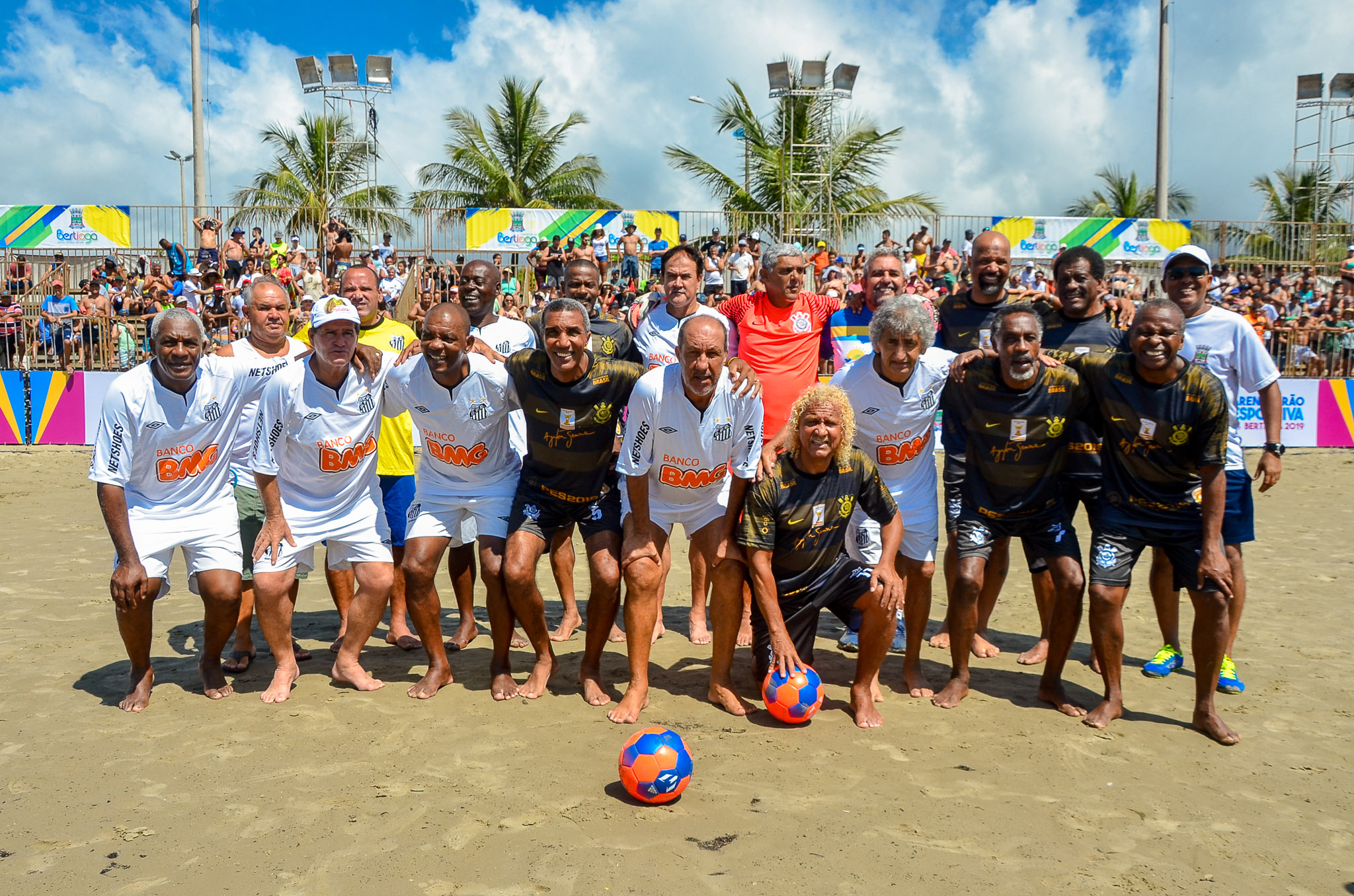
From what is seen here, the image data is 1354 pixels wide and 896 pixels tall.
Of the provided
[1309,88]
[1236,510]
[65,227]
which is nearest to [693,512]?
[1236,510]

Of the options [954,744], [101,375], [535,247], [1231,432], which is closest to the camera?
[954,744]

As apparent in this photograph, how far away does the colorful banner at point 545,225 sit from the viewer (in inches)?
853

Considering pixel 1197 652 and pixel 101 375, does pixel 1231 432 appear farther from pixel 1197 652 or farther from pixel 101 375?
pixel 101 375

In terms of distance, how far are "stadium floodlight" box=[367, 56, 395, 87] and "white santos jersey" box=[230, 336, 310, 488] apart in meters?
23.4

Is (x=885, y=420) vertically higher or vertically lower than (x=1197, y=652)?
higher

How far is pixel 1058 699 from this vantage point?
5.29 m

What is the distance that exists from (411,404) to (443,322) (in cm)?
55

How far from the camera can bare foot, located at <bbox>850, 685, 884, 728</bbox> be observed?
16.4 ft

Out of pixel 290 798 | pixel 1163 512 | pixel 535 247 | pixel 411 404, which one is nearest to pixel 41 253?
pixel 535 247

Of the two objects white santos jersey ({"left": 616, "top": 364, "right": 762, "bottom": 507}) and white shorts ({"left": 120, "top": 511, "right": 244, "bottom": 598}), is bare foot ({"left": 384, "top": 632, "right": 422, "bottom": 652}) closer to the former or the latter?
white shorts ({"left": 120, "top": 511, "right": 244, "bottom": 598})

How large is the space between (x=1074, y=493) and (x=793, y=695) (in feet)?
6.73

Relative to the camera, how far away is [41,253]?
22500 millimetres

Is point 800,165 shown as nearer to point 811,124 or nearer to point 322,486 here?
point 811,124

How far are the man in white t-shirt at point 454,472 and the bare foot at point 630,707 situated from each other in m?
0.66
